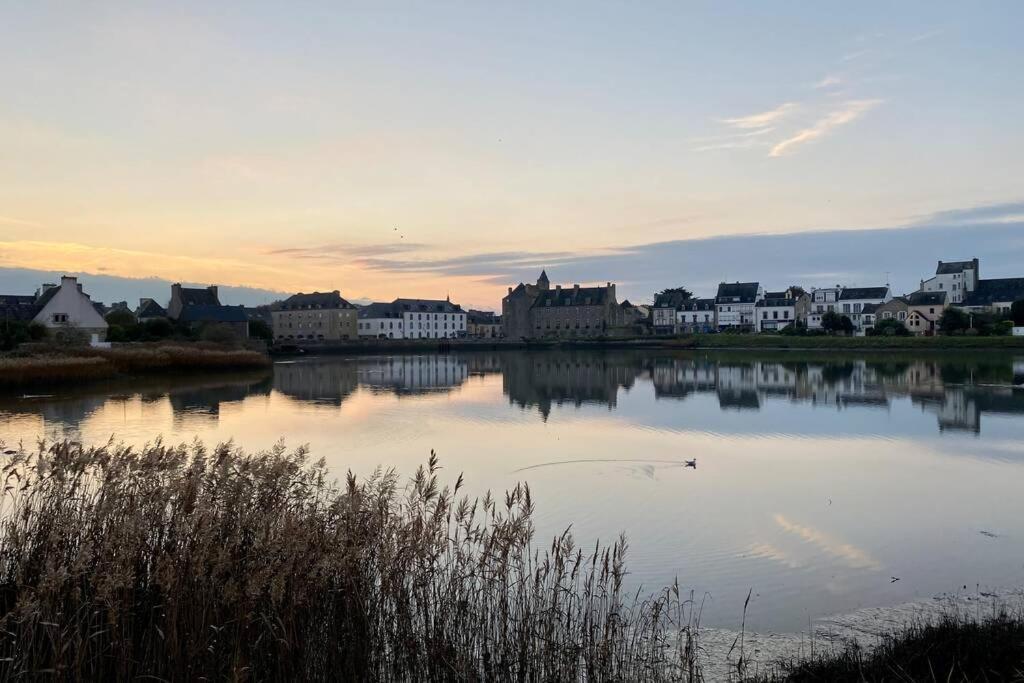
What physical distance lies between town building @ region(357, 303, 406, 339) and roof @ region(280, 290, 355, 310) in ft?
12.2

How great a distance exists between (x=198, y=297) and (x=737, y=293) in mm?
74819

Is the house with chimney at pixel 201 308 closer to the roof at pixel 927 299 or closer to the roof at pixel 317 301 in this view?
the roof at pixel 317 301

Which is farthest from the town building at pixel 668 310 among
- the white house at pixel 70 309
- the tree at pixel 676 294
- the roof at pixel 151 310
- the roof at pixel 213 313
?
the white house at pixel 70 309

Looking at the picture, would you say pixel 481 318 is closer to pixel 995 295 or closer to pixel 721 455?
pixel 995 295

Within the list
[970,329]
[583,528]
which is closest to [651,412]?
[583,528]

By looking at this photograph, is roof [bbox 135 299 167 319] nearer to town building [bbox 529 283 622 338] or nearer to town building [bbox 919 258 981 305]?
town building [bbox 529 283 622 338]

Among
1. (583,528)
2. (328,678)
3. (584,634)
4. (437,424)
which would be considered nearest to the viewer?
(328,678)

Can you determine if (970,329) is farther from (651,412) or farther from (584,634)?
(584,634)

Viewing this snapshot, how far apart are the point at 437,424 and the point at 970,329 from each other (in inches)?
2939

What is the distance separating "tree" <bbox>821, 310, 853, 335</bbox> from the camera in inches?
3514

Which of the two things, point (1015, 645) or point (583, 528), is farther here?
point (583, 528)

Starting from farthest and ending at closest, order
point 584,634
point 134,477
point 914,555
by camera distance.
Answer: point 914,555 → point 134,477 → point 584,634

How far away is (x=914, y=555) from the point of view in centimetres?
1083

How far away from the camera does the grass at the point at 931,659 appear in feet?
19.2
